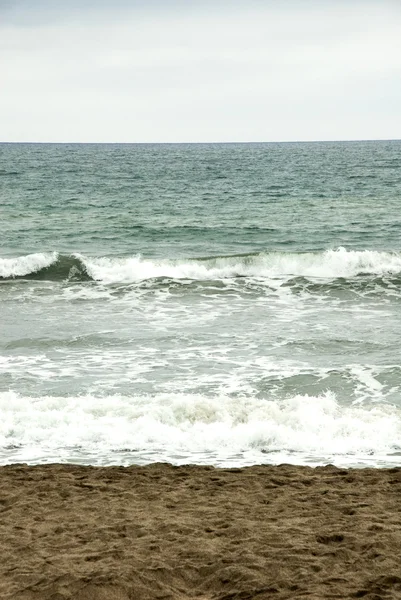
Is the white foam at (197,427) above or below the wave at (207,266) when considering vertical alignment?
below

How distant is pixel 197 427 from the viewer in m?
10.4

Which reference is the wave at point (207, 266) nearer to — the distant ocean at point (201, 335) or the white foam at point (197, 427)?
the distant ocean at point (201, 335)

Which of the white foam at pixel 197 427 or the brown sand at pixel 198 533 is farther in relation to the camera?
the white foam at pixel 197 427

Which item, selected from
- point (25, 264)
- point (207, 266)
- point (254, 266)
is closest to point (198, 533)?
point (207, 266)

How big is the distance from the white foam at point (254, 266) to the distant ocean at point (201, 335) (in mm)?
61

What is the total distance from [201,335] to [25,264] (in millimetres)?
9585

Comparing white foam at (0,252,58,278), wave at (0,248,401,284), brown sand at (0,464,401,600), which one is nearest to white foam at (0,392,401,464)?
brown sand at (0,464,401,600)

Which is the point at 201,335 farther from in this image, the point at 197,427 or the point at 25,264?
the point at 25,264

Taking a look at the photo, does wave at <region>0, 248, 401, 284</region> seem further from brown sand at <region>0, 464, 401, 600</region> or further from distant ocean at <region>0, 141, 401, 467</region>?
brown sand at <region>0, 464, 401, 600</region>

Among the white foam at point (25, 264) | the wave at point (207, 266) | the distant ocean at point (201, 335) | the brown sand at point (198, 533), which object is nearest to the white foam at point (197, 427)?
the distant ocean at point (201, 335)

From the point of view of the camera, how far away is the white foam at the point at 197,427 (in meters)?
9.67

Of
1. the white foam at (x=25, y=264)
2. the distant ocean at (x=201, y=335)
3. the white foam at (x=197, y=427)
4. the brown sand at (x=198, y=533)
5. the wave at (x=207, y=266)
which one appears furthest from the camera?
the white foam at (x=25, y=264)

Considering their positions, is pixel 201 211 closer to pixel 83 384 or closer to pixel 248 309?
pixel 248 309

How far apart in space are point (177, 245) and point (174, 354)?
1364cm
